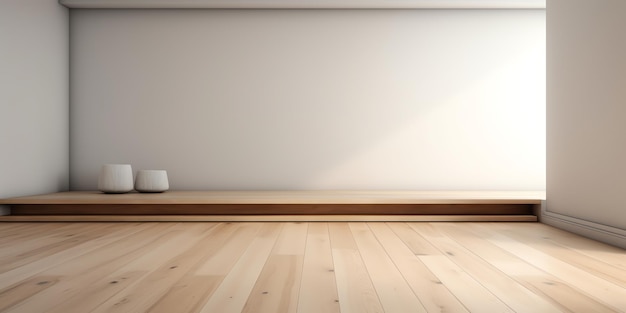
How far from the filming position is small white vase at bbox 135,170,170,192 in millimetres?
3309

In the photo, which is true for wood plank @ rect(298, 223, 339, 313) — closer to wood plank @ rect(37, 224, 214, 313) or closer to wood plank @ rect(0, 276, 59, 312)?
wood plank @ rect(37, 224, 214, 313)

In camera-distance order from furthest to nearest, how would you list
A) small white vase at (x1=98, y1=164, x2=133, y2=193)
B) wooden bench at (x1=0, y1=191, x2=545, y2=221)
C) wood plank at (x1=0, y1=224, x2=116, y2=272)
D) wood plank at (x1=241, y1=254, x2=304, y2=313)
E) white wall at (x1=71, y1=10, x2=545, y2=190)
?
white wall at (x1=71, y1=10, x2=545, y2=190) < small white vase at (x1=98, y1=164, x2=133, y2=193) < wooden bench at (x1=0, y1=191, x2=545, y2=221) < wood plank at (x1=0, y1=224, x2=116, y2=272) < wood plank at (x1=241, y1=254, x2=304, y2=313)

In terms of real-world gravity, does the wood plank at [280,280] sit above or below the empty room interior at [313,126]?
below

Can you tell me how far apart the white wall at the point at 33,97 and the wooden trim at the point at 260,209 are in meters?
0.35

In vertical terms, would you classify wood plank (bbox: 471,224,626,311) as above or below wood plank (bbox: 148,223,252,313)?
below

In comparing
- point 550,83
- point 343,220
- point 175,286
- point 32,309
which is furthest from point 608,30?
point 32,309

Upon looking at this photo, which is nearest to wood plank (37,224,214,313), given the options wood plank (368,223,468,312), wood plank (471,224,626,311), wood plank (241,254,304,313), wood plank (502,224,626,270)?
wood plank (241,254,304,313)

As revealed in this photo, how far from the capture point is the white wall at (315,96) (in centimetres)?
366

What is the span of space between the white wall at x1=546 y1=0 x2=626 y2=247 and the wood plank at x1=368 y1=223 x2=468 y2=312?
1017mm

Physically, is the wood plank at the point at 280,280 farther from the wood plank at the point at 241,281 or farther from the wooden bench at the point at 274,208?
the wooden bench at the point at 274,208

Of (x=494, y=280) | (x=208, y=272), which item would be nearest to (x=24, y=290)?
(x=208, y=272)

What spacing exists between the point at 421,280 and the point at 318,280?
34 centimetres

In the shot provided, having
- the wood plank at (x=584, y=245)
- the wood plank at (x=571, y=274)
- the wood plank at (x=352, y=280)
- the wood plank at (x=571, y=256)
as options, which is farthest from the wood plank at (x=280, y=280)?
the wood plank at (x=584, y=245)

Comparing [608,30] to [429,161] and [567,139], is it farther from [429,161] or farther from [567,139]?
[429,161]
